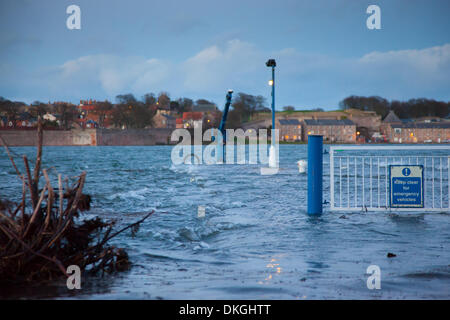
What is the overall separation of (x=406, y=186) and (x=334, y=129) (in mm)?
151244

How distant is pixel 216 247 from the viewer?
6723 mm

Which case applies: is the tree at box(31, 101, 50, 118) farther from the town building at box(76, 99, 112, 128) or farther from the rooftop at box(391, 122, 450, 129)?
the rooftop at box(391, 122, 450, 129)

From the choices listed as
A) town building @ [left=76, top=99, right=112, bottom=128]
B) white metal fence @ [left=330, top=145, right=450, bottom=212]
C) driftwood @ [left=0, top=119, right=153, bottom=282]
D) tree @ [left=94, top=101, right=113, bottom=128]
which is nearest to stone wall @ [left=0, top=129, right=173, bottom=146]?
town building @ [left=76, top=99, right=112, bottom=128]

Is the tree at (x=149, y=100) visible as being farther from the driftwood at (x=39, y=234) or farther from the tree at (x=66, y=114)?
the driftwood at (x=39, y=234)

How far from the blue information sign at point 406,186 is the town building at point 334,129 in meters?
147

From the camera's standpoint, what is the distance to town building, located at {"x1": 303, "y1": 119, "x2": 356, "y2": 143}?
155625 millimetres

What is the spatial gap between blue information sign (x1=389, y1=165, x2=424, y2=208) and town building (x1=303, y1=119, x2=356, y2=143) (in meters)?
147

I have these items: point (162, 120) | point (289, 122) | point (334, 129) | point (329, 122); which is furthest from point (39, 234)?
point (329, 122)

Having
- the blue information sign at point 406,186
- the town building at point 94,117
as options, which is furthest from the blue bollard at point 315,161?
the town building at point 94,117

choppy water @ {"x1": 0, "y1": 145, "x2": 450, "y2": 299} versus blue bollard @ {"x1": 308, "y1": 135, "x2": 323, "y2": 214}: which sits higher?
blue bollard @ {"x1": 308, "y1": 135, "x2": 323, "y2": 214}
